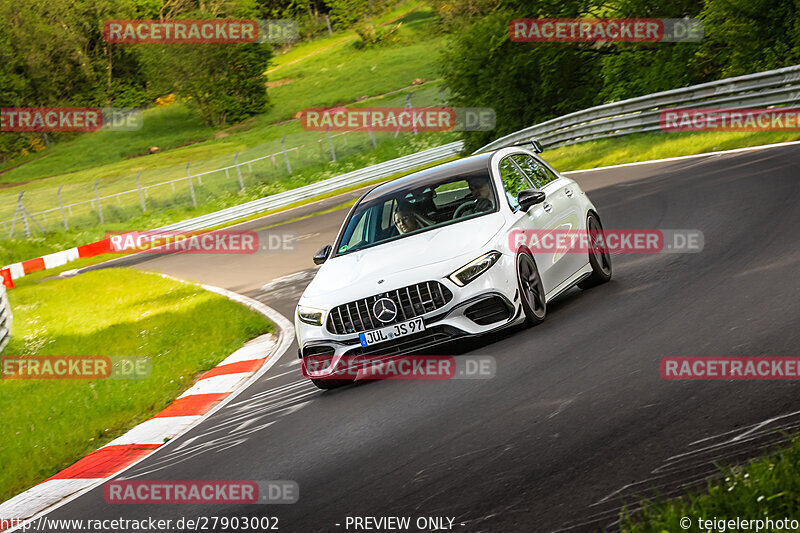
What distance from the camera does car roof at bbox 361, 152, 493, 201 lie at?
9125 mm

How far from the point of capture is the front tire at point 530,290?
26.1 ft

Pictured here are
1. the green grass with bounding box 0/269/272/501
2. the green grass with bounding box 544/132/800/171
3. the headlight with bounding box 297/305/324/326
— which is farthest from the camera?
the green grass with bounding box 544/132/800/171

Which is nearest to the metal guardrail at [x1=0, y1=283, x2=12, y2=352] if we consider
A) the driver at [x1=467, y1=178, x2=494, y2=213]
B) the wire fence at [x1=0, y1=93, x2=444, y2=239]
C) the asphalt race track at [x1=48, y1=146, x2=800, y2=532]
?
the asphalt race track at [x1=48, y1=146, x2=800, y2=532]

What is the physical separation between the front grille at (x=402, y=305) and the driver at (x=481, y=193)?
1.33m

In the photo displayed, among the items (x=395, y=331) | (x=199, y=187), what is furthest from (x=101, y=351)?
(x=199, y=187)

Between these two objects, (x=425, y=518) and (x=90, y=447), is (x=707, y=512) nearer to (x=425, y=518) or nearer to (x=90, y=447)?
(x=425, y=518)

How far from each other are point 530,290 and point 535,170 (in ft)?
6.77

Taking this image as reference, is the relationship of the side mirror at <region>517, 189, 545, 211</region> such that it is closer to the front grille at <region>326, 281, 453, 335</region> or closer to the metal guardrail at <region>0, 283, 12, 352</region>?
the front grille at <region>326, 281, 453, 335</region>

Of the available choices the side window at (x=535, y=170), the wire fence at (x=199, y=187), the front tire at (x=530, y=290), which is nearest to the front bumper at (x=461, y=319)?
the front tire at (x=530, y=290)

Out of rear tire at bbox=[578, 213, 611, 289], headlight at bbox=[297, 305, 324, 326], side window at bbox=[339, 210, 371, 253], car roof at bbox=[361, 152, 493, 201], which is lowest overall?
rear tire at bbox=[578, 213, 611, 289]

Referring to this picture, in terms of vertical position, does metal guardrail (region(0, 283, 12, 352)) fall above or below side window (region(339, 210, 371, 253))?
below

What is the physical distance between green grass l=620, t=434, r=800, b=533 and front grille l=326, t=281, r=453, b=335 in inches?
142

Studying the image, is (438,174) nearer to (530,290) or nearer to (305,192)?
(530,290)

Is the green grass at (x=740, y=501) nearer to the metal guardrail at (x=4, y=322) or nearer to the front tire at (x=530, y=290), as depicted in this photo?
the front tire at (x=530, y=290)
